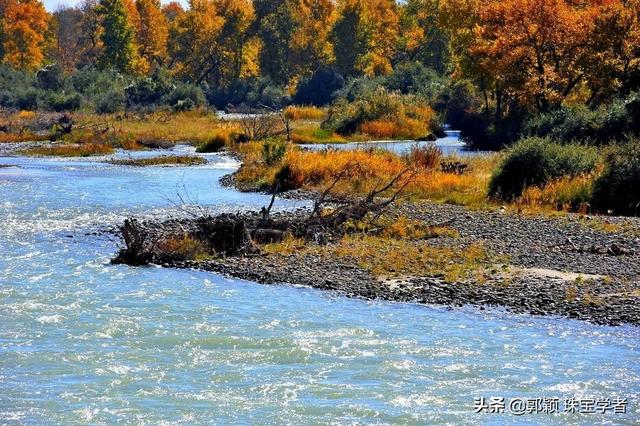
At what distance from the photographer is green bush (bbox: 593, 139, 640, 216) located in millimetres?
25391

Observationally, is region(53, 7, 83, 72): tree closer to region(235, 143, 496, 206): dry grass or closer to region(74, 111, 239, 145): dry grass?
region(74, 111, 239, 145): dry grass

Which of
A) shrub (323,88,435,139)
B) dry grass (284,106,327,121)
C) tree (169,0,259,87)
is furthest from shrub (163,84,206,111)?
tree (169,0,259,87)

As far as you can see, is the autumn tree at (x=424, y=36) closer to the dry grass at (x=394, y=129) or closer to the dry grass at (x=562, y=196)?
the dry grass at (x=394, y=129)

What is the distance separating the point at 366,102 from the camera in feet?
199

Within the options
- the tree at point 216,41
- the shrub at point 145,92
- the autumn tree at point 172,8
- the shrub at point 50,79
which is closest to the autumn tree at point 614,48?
the shrub at point 145,92

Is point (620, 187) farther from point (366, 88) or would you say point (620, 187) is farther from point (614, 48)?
point (366, 88)

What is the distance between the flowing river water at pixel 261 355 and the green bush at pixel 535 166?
1244 centimetres

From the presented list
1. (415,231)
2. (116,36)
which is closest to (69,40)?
(116,36)

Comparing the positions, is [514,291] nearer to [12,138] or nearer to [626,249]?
[626,249]

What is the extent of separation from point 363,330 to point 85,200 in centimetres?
1754

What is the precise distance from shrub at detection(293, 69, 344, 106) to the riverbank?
219 ft

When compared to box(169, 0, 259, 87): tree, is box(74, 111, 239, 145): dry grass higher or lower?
lower

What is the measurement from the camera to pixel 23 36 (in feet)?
343

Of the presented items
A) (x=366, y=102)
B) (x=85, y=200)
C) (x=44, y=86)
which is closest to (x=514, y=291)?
(x=85, y=200)
